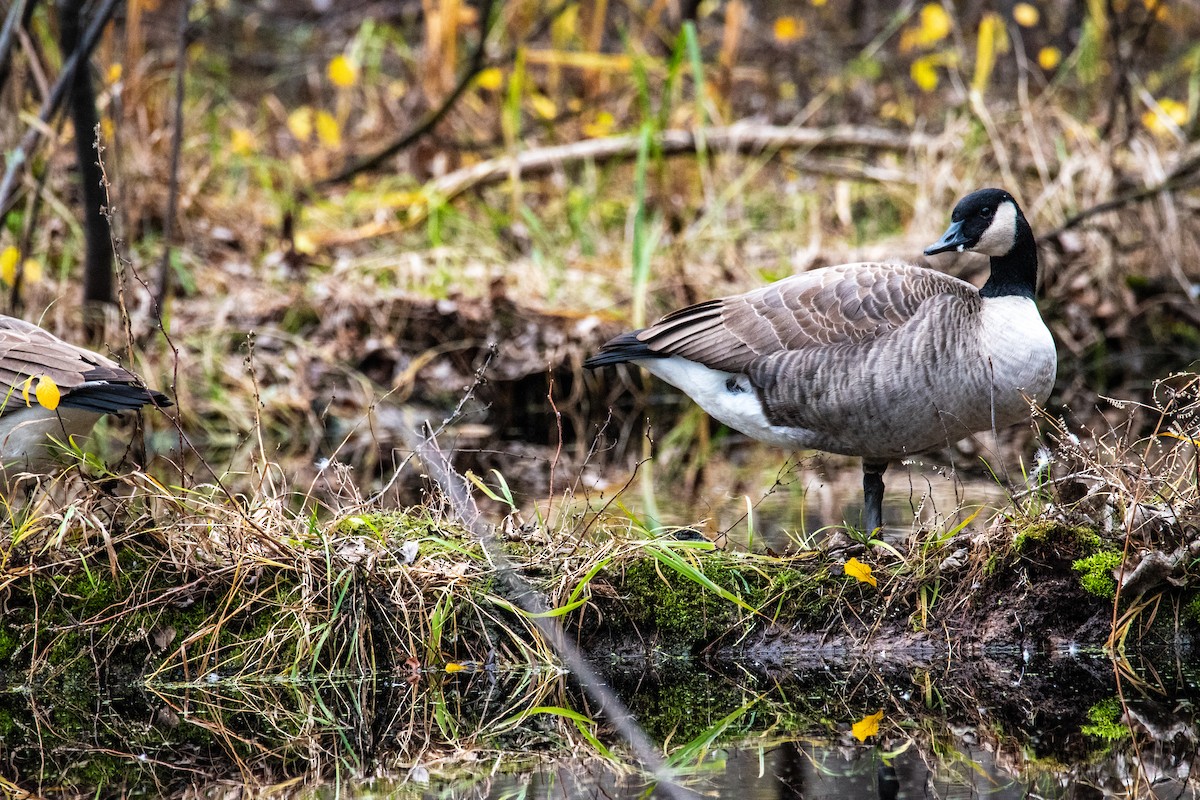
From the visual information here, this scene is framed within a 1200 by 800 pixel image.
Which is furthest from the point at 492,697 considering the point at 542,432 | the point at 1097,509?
the point at 542,432

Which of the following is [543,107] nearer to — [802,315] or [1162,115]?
[1162,115]

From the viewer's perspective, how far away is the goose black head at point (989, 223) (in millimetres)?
5551

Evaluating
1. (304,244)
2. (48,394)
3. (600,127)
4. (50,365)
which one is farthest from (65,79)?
(600,127)

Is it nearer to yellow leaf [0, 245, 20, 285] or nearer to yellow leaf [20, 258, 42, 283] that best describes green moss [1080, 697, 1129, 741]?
yellow leaf [0, 245, 20, 285]

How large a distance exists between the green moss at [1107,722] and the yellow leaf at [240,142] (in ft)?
30.7

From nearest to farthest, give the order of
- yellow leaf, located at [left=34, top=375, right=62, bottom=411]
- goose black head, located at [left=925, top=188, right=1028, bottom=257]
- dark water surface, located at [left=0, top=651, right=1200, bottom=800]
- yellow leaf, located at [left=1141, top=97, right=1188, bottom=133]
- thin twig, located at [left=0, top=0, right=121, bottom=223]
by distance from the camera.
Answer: dark water surface, located at [left=0, top=651, right=1200, bottom=800] → yellow leaf, located at [left=34, top=375, right=62, bottom=411] → goose black head, located at [left=925, top=188, right=1028, bottom=257] → thin twig, located at [left=0, top=0, right=121, bottom=223] → yellow leaf, located at [left=1141, top=97, right=1188, bottom=133]

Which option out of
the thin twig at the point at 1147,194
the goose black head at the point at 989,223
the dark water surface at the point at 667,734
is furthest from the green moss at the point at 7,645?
the thin twig at the point at 1147,194

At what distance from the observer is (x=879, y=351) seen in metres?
5.32

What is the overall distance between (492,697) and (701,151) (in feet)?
19.3

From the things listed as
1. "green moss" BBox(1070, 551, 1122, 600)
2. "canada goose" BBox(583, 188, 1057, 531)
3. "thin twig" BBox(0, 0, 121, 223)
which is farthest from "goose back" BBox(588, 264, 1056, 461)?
"thin twig" BBox(0, 0, 121, 223)

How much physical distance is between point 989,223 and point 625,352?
1708mm

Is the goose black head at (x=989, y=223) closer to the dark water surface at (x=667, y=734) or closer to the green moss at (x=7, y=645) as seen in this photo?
the dark water surface at (x=667, y=734)

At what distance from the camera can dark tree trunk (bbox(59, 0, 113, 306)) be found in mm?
6953

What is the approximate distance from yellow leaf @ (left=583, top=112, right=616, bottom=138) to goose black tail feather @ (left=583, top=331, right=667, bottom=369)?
6087mm
